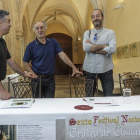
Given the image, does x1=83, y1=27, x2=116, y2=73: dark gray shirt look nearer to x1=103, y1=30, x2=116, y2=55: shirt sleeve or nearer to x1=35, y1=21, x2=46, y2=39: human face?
x1=103, y1=30, x2=116, y2=55: shirt sleeve

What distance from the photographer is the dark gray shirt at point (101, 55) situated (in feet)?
7.27

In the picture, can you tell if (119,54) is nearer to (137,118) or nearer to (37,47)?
(37,47)

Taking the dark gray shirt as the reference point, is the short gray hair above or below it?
above

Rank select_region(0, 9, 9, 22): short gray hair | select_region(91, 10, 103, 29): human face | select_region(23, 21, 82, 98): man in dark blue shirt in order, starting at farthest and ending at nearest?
select_region(23, 21, 82, 98): man in dark blue shirt
select_region(91, 10, 103, 29): human face
select_region(0, 9, 9, 22): short gray hair

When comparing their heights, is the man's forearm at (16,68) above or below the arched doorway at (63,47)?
below

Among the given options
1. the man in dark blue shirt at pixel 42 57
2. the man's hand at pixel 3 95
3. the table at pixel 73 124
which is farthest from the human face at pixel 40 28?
the table at pixel 73 124

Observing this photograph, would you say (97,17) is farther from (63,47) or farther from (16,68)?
(63,47)

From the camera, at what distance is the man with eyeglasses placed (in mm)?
2215

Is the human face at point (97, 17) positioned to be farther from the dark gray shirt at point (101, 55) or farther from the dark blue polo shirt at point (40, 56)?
the dark blue polo shirt at point (40, 56)

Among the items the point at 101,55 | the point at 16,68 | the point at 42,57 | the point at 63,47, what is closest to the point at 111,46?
the point at 101,55

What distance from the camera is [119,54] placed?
620cm

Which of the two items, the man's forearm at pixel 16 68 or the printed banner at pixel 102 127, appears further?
the man's forearm at pixel 16 68

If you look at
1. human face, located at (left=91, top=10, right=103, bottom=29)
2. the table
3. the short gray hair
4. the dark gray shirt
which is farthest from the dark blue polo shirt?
the table

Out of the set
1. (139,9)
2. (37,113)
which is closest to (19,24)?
(139,9)
